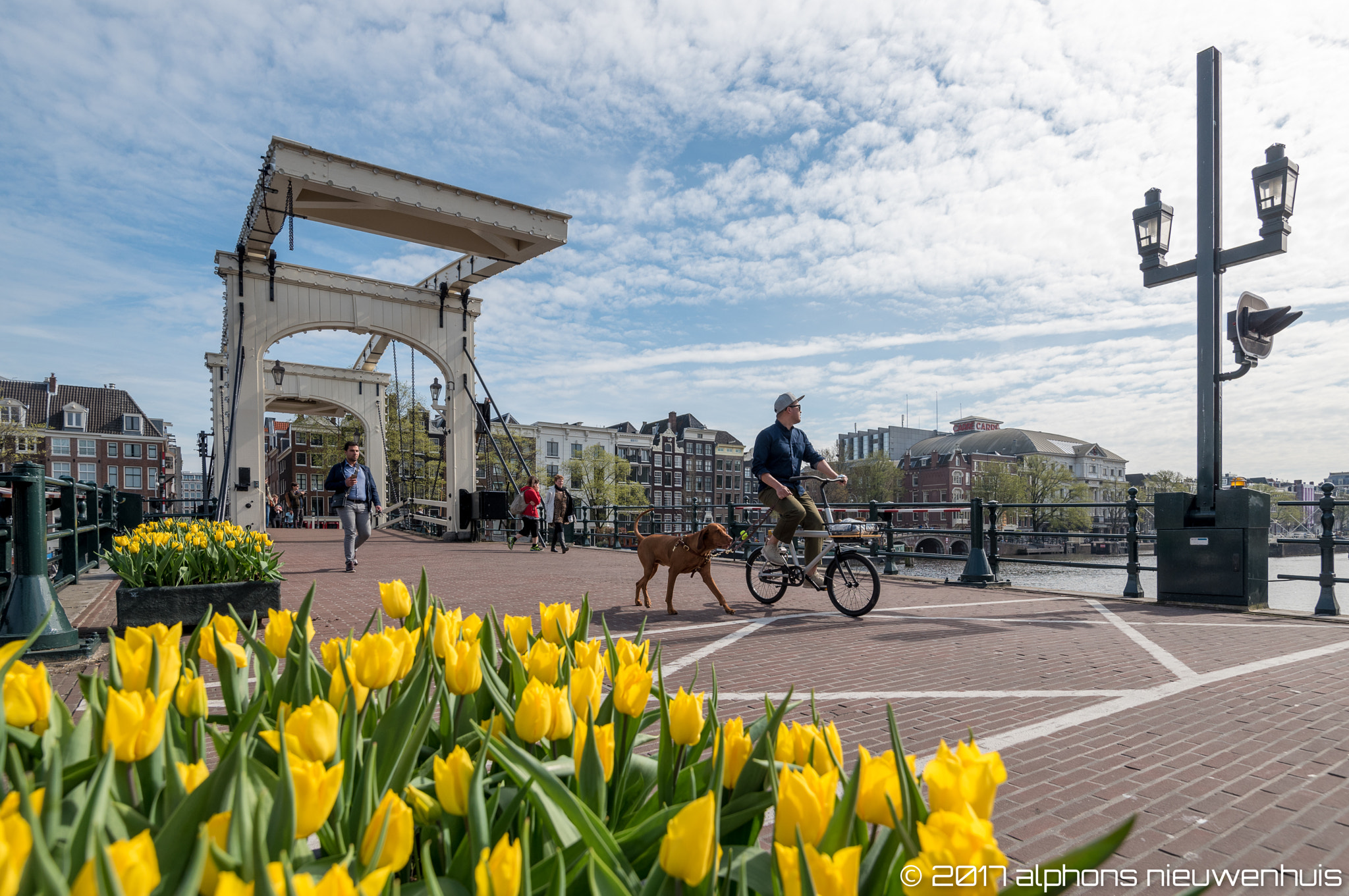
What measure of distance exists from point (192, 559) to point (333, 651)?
4908mm

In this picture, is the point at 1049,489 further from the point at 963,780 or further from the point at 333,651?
the point at 963,780

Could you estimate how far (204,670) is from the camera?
4.84 meters

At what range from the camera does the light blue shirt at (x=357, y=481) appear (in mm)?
10477

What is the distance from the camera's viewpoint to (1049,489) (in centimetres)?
8244

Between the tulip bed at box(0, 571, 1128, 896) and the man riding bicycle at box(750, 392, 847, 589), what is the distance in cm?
587

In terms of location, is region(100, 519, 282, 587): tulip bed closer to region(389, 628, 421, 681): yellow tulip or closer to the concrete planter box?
the concrete planter box

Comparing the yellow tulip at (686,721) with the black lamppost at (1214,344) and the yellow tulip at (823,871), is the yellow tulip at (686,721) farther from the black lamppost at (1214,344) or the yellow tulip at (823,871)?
the black lamppost at (1214,344)

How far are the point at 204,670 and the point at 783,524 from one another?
4.66 m

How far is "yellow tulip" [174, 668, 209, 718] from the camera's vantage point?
46.8 inches

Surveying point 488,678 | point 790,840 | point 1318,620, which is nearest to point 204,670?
point 488,678

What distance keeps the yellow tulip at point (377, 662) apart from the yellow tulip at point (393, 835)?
0.39 metres

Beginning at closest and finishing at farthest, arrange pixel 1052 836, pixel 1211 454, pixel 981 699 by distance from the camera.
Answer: pixel 1052 836 → pixel 981 699 → pixel 1211 454

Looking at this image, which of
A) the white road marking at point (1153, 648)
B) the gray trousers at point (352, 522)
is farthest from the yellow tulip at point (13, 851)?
the gray trousers at point (352, 522)

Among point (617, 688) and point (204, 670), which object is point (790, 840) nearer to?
point (617, 688)
